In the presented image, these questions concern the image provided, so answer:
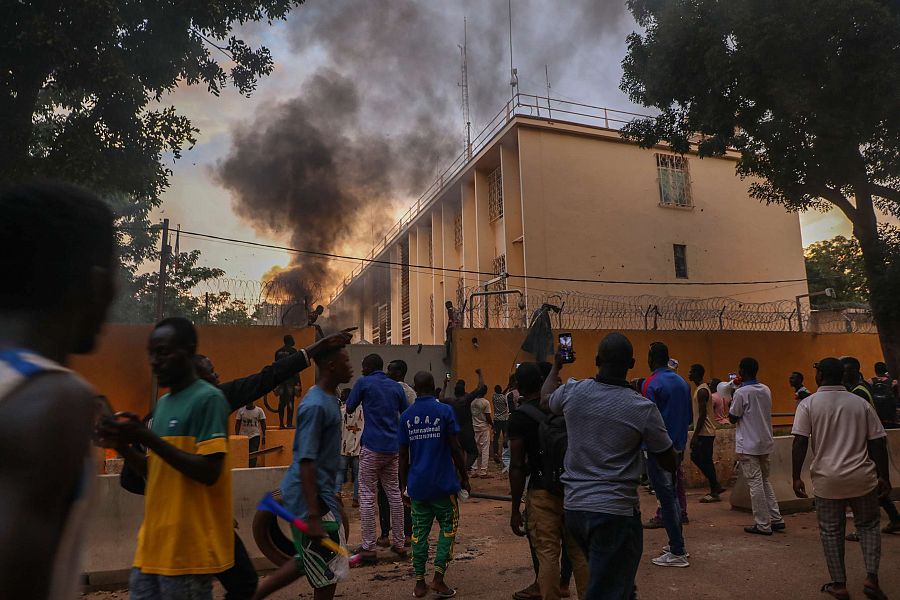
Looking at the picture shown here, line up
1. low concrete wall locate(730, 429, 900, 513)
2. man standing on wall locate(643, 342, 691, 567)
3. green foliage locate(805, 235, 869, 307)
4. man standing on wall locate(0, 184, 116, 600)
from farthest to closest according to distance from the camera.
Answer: green foliage locate(805, 235, 869, 307) → low concrete wall locate(730, 429, 900, 513) → man standing on wall locate(643, 342, 691, 567) → man standing on wall locate(0, 184, 116, 600)

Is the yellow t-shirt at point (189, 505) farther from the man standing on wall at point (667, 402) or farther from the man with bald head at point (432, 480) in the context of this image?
the man standing on wall at point (667, 402)

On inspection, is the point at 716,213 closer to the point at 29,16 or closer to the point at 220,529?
the point at 29,16

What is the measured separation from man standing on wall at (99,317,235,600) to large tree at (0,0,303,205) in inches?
407

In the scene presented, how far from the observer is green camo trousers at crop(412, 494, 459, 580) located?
199 inches

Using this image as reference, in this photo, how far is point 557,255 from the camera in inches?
764

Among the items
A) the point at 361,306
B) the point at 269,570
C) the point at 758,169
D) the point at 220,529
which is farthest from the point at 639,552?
the point at 361,306

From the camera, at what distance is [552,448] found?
4141 millimetres

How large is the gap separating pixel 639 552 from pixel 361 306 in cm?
3116

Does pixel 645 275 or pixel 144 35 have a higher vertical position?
pixel 144 35

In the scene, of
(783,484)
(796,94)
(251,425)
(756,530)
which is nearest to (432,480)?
(756,530)

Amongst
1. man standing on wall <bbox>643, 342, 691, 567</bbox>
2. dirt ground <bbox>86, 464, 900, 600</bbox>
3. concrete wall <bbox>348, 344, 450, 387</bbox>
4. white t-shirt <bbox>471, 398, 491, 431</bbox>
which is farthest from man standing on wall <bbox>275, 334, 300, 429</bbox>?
man standing on wall <bbox>643, 342, 691, 567</bbox>

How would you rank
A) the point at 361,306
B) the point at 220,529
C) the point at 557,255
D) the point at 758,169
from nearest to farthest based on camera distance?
the point at 220,529 < the point at 758,169 < the point at 557,255 < the point at 361,306

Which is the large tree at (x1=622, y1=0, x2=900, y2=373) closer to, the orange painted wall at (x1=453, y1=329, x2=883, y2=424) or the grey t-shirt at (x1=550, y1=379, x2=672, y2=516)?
the orange painted wall at (x1=453, y1=329, x2=883, y2=424)

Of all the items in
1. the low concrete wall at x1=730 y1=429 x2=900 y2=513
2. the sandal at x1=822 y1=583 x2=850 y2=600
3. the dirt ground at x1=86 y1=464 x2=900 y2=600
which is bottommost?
the dirt ground at x1=86 y1=464 x2=900 y2=600
